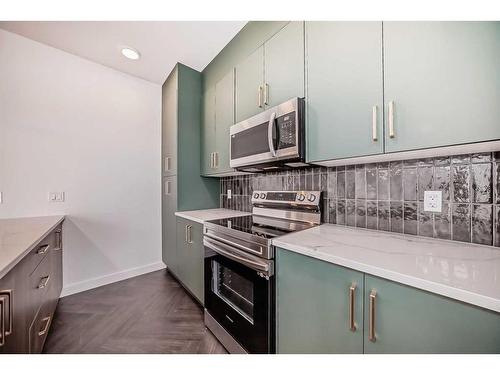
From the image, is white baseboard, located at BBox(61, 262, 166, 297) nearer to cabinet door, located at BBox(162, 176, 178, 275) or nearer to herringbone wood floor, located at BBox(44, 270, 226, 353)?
herringbone wood floor, located at BBox(44, 270, 226, 353)

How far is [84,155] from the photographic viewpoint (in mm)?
2340

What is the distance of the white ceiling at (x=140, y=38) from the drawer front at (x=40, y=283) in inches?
76.5

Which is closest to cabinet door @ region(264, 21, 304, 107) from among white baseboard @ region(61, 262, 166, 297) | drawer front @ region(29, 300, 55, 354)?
drawer front @ region(29, 300, 55, 354)

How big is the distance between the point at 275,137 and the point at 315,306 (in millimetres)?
997

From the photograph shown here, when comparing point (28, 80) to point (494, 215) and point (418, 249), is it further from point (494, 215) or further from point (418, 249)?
point (494, 215)

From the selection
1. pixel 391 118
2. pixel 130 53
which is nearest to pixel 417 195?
pixel 391 118

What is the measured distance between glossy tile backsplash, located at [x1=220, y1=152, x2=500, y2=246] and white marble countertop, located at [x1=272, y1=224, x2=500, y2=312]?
0.08 m

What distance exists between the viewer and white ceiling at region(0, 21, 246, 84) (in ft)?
6.01

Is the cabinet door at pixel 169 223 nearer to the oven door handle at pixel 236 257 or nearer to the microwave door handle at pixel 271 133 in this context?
the oven door handle at pixel 236 257

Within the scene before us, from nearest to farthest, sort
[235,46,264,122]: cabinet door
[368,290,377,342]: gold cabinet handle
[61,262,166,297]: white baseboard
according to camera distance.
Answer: [368,290,377,342]: gold cabinet handle < [235,46,264,122]: cabinet door < [61,262,166,297]: white baseboard

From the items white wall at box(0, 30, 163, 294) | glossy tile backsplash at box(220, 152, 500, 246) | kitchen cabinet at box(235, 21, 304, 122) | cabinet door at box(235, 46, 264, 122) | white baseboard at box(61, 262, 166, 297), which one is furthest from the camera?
white baseboard at box(61, 262, 166, 297)

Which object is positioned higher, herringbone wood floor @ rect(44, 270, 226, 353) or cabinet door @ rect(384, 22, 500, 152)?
cabinet door @ rect(384, 22, 500, 152)
